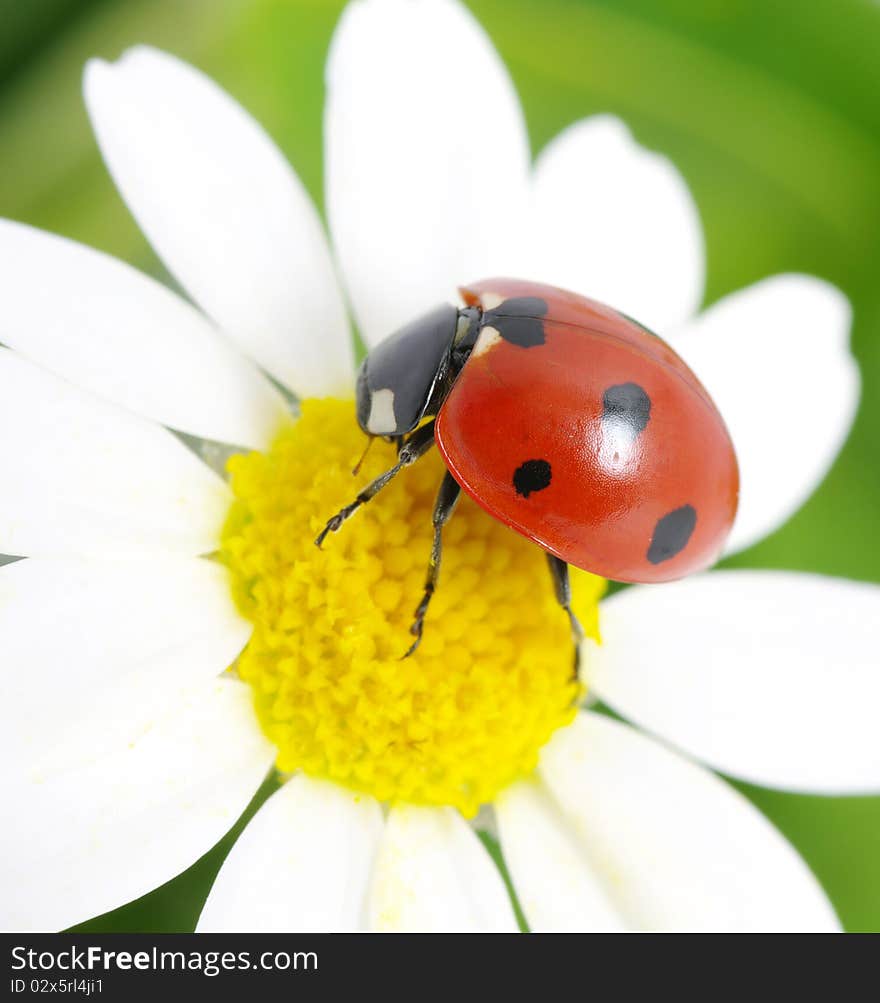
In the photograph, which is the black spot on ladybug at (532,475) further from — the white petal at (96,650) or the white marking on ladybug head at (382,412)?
the white petal at (96,650)

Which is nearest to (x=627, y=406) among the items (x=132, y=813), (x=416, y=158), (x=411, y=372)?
(x=411, y=372)

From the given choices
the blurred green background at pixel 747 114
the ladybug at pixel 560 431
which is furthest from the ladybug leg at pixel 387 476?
the blurred green background at pixel 747 114

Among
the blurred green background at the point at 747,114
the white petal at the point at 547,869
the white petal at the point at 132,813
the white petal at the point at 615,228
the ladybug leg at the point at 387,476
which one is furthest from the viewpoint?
the blurred green background at the point at 747,114

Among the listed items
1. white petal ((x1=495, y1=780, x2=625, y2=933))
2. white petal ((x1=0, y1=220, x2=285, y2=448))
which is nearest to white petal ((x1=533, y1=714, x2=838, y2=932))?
white petal ((x1=495, y1=780, x2=625, y2=933))

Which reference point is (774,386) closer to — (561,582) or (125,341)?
(561,582)

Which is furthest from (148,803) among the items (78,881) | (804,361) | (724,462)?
(804,361)
